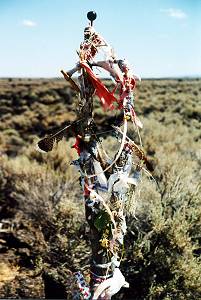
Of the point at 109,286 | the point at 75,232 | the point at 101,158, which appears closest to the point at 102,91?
the point at 101,158

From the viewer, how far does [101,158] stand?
68.7 inches

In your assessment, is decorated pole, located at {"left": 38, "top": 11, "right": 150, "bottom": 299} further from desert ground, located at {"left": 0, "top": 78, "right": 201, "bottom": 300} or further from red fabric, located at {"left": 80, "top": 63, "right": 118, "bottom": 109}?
desert ground, located at {"left": 0, "top": 78, "right": 201, "bottom": 300}

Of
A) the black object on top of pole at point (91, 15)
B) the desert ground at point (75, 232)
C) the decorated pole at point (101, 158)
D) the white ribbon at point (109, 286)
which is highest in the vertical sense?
the black object on top of pole at point (91, 15)

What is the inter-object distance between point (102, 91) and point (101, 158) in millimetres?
229

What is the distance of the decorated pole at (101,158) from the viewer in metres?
1.69

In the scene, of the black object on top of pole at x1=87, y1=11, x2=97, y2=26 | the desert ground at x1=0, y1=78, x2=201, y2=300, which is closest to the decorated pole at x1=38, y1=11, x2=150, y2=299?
the black object on top of pole at x1=87, y1=11, x2=97, y2=26

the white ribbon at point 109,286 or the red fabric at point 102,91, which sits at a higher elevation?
the red fabric at point 102,91

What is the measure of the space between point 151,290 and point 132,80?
211cm

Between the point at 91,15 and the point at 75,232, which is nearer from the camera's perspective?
the point at 91,15

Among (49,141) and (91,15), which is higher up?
(91,15)

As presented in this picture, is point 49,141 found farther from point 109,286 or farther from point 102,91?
point 109,286

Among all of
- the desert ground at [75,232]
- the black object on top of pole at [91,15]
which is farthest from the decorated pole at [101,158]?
the desert ground at [75,232]

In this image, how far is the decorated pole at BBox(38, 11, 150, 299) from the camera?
66.4 inches

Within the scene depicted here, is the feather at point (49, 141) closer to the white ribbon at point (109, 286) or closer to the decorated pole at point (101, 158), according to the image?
the decorated pole at point (101, 158)
